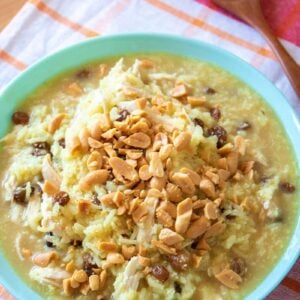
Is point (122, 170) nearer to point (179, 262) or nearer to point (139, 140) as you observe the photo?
point (139, 140)

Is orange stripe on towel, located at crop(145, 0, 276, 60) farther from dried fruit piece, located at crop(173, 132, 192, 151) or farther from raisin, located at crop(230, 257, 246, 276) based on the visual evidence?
raisin, located at crop(230, 257, 246, 276)

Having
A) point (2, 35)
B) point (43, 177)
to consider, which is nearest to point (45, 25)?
point (2, 35)

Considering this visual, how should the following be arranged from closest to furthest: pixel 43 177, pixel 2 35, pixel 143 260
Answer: pixel 143 260, pixel 43 177, pixel 2 35

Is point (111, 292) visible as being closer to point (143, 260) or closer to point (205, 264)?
point (143, 260)

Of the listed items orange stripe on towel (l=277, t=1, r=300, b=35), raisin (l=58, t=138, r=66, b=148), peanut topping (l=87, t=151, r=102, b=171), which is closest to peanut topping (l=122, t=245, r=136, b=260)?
peanut topping (l=87, t=151, r=102, b=171)

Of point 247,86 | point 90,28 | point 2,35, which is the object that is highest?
point 247,86

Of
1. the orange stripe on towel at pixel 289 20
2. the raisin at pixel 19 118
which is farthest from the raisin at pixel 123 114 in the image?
the orange stripe on towel at pixel 289 20
